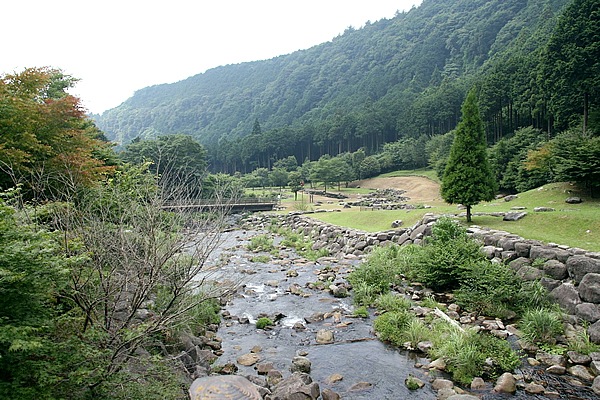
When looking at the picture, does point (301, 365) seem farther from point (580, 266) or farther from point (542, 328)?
point (580, 266)

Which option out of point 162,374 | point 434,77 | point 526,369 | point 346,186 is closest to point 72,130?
point 162,374

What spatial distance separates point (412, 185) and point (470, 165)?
1547 inches

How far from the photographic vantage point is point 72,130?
38.8ft

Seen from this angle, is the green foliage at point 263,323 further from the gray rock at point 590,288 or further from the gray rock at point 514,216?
the gray rock at point 514,216

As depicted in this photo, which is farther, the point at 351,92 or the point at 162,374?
the point at 351,92

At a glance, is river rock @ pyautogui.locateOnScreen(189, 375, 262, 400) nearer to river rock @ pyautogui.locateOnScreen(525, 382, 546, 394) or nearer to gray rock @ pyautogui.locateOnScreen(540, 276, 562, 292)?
river rock @ pyautogui.locateOnScreen(525, 382, 546, 394)

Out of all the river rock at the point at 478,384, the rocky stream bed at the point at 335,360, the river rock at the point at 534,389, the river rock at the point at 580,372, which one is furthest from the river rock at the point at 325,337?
the river rock at the point at 580,372

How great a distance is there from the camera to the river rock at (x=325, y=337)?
9.43 meters

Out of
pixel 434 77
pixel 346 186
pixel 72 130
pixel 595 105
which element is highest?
pixel 434 77

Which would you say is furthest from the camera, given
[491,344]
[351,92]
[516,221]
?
[351,92]

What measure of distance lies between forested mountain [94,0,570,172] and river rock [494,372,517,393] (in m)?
33.5

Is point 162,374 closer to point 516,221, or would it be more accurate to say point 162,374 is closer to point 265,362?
point 265,362

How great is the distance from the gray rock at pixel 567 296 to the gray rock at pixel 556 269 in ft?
1.25

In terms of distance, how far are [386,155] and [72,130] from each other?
61.1m
